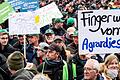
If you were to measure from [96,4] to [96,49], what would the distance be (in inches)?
689

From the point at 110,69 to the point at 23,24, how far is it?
3.72 meters

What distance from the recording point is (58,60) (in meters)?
9.27

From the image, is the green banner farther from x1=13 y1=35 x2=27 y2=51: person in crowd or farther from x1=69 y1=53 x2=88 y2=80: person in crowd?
x1=69 y1=53 x2=88 y2=80: person in crowd

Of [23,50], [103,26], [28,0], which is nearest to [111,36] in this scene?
[103,26]

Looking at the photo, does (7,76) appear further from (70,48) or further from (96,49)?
(70,48)

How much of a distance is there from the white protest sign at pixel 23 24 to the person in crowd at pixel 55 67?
2661mm

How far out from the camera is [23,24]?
1206 cm

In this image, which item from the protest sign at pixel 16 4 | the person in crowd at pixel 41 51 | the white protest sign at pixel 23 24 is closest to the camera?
the person in crowd at pixel 41 51

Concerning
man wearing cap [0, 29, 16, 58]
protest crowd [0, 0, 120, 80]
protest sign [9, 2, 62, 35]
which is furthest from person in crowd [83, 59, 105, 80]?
protest sign [9, 2, 62, 35]

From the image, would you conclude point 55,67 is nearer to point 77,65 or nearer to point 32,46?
point 77,65

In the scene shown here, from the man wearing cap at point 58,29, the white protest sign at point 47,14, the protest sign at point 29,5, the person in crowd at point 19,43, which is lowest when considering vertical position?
the man wearing cap at point 58,29

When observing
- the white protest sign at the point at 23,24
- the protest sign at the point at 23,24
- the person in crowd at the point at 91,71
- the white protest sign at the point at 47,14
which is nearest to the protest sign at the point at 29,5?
the white protest sign at the point at 47,14

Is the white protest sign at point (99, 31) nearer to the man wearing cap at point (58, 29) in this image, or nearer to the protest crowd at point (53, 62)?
the protest crowd at point (53, 62)

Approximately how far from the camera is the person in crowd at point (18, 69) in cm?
759
